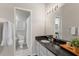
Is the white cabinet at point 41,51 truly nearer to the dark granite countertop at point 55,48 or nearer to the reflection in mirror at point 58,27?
the dark granite countertop at point 55,48

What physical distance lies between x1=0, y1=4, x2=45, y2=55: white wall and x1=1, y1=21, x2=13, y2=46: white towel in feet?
0.28

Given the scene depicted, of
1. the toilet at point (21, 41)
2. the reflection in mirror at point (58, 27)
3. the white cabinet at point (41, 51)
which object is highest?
the reflection in mirror at point (58, 27)

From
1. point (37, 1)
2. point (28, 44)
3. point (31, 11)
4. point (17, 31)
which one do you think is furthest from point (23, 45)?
point (37, 1)

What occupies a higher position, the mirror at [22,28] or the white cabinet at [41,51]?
the mirror at [22,28]

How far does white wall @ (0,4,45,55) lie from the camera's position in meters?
1.61

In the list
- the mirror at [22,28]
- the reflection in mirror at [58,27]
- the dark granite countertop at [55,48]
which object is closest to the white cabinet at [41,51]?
the dark granite countertop at [55,48]

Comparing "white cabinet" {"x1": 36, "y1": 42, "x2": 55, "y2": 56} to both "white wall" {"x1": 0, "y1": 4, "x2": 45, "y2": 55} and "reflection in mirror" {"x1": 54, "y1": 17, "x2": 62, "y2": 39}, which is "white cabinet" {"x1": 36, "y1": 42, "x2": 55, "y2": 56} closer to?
"white wall" {"x1": 0, "y1": 4, "x2": 45, "y2": 55}

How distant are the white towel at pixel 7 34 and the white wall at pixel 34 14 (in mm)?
85

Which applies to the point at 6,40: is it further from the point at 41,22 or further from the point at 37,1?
the point at 37,1

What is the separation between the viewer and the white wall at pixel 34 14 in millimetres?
1613

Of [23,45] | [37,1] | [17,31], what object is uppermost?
[37,1]

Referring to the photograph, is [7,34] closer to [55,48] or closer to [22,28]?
[22,28]

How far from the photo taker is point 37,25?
5.49ft

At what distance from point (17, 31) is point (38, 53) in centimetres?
39
